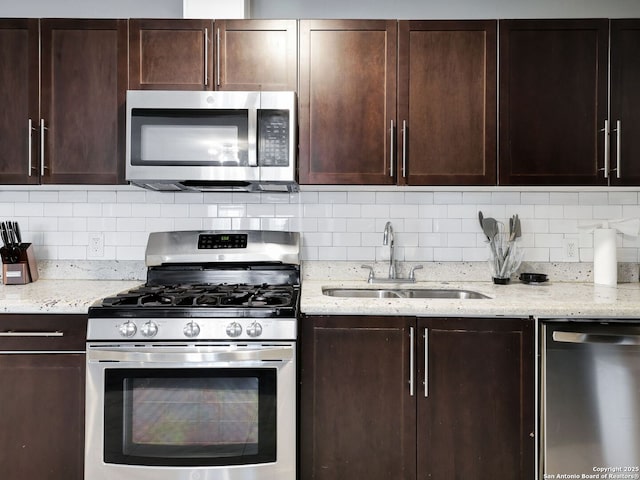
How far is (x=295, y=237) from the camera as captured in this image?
2.24 metres

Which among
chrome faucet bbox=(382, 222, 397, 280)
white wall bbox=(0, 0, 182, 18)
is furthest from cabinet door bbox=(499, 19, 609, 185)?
Result: white wall bbox=(0, 0, 182, 18)

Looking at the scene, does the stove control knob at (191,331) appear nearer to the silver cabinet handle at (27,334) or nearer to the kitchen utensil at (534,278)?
the silver cabinet handle at (27,334)

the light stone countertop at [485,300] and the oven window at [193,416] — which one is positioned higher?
the light stone countertop at [485,300]

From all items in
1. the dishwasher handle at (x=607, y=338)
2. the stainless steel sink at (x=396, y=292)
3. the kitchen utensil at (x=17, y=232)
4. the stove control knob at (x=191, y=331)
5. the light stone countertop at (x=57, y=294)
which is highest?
the kitchen utensil at (x=17, y=232)

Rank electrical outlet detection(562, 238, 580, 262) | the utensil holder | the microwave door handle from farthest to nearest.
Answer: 1. electrical outlet detection(562, 238, 580, 262)
2. the utensil holder
3. the microwave door handle

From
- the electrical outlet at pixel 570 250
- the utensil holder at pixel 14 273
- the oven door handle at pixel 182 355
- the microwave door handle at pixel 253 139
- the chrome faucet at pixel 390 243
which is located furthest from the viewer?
the electrical outlet at pixel 570 250

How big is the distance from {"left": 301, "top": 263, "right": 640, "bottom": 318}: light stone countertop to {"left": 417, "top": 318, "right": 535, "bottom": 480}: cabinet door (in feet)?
0.18

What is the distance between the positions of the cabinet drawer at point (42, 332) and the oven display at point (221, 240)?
0.72 metres

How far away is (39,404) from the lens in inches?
63.6

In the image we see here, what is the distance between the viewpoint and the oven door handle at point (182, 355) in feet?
5.10

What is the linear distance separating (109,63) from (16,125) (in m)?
0.52

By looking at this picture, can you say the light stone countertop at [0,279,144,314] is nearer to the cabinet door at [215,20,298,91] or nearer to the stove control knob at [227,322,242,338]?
the stove control knob at [227,322,242,338]

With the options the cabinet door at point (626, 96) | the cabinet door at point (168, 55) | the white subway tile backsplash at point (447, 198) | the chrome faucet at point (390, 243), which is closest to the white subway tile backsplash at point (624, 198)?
the cabinet door at point (626, 96)

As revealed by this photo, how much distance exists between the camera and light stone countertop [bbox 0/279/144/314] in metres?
1.62
